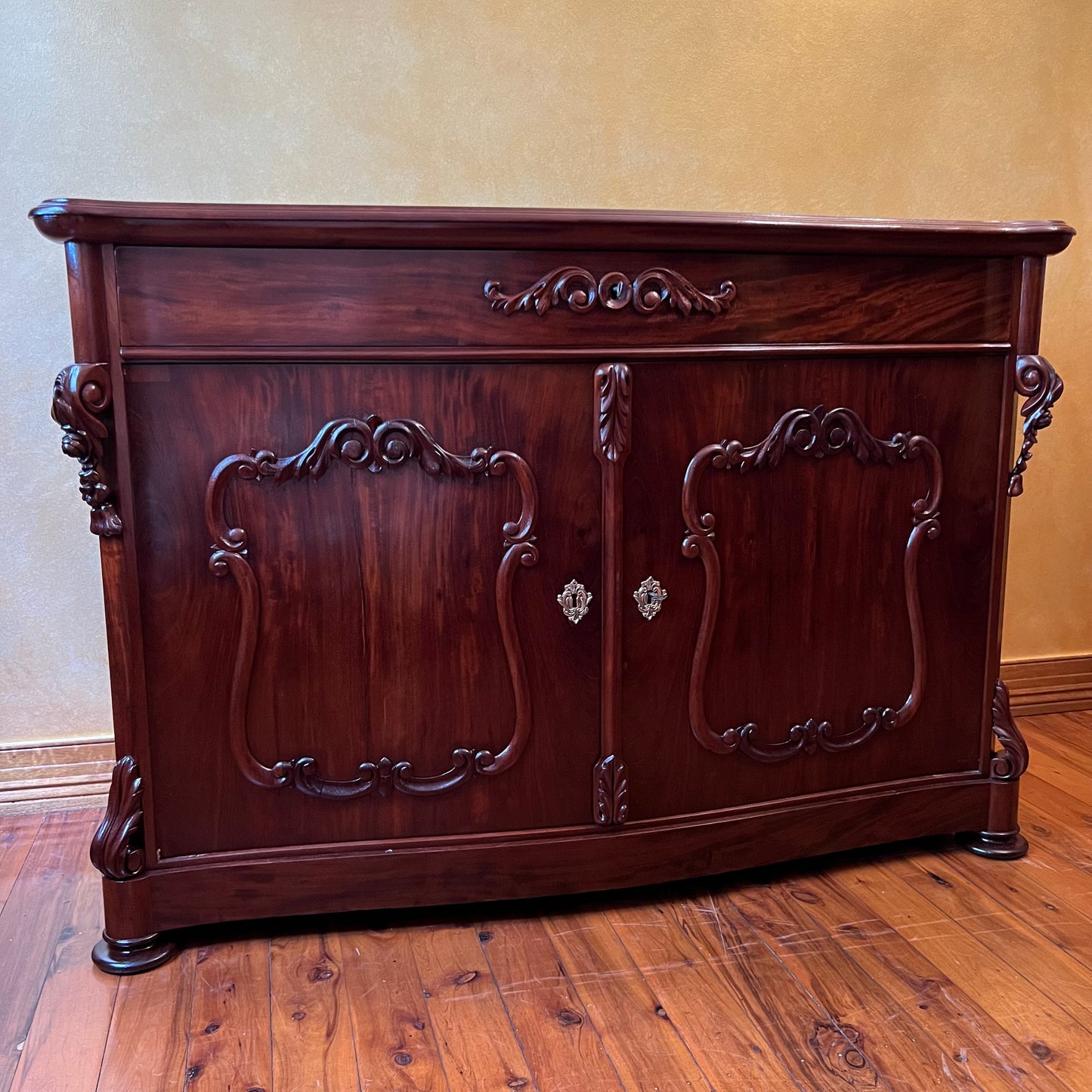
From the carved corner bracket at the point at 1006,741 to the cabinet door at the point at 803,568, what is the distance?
0.06 m

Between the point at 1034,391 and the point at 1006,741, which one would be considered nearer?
the point at 1034,391

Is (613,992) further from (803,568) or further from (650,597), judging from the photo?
(803,568)

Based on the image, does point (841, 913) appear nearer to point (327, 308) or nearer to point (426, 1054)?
point (426, 1054)

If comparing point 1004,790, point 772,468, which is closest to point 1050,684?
point 1004,790

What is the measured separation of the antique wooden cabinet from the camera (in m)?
1.42

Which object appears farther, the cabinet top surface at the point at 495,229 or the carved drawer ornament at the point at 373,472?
the carved drawer ornament at the point at 373,472

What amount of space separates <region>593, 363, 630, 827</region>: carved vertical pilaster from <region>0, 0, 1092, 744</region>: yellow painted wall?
2.61 ft

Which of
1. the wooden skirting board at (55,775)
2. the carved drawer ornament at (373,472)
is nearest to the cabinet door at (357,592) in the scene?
the carved drawer ornament at (373,472)

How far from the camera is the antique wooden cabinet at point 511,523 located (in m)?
1.42

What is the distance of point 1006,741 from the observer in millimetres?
1812

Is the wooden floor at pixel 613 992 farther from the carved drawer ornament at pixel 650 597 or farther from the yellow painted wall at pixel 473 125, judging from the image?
the yellow painted wall at pixel 473 125

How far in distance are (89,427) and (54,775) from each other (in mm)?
997

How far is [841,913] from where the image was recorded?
165 cm

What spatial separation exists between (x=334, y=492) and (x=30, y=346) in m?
0.87
